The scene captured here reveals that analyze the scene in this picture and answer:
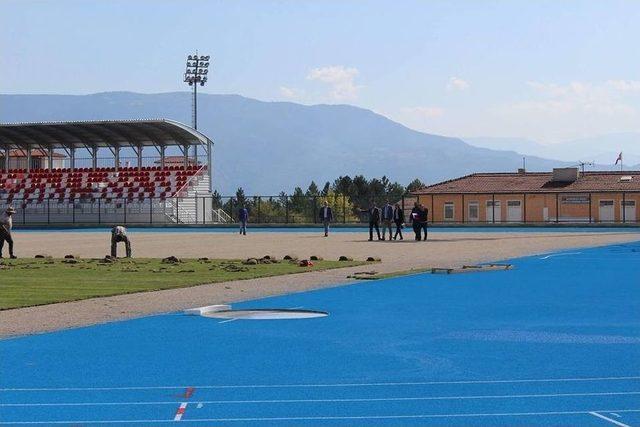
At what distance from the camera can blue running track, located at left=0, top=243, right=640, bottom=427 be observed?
30.5ft

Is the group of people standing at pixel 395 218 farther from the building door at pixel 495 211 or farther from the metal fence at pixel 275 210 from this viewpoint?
the building door at pixel 495 211

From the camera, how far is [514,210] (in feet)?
255

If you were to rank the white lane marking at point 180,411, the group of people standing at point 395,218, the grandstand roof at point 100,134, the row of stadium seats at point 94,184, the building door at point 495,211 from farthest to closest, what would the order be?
the building door at point 495,211
the row of stadium seats at point 94,184
the grandstand roof at point 100,134
the group of people standing at point 395,218
the white lane marking at point 180,411

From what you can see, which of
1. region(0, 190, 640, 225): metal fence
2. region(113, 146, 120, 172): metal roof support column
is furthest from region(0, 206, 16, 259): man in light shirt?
region(113, 146, 120, 172): metal roof support column

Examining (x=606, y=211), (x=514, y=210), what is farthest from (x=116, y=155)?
(x=606, y=211)

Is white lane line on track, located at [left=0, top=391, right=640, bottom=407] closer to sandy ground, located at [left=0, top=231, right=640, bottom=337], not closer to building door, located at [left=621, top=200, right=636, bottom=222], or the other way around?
sandy ground, located at [left=0, top=231, right=640, bottom=337]

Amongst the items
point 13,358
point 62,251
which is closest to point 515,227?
point 62,251

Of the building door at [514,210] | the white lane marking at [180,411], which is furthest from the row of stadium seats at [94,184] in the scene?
the white lane marking at [180,411]

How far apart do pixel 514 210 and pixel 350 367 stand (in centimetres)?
6704

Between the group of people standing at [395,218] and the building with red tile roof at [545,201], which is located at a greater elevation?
the building with red tile roof at [545,201]

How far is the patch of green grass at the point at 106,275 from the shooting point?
67.4ft

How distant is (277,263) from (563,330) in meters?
14.8

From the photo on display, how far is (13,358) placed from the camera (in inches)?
492

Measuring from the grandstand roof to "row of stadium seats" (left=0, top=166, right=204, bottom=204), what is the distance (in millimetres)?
2226
